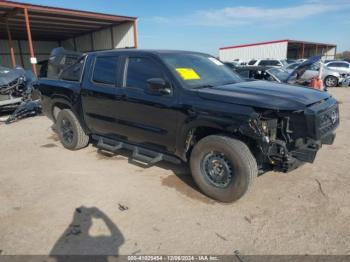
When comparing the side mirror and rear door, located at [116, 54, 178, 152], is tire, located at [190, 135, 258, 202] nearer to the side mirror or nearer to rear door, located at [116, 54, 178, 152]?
rear door, located at [116, 54, 178, 152]

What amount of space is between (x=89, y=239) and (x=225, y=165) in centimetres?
172

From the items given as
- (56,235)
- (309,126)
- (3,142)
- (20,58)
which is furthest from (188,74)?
(20,58)

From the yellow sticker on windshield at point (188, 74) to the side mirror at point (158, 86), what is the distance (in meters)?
0.26

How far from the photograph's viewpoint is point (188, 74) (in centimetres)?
400

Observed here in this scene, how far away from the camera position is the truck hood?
319 cm

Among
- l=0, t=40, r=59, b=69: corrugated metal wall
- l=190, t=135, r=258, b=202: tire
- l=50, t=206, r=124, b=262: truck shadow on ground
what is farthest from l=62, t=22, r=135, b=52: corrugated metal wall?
l=50, t=206, r=124, b=262: truck shadow on ground

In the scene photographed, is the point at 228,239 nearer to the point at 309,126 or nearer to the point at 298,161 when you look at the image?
the point at 298,161

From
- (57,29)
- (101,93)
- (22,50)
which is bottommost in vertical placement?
(101,93)

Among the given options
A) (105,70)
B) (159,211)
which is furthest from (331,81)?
(159,211)

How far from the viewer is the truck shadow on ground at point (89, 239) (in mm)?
2766

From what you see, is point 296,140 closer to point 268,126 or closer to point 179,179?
point 268,126

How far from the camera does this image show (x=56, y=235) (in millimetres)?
3072

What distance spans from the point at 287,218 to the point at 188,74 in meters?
2.17

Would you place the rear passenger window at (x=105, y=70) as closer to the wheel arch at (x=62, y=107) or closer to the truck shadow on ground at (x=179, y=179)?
the wheel arch at (x=62, y=107)
